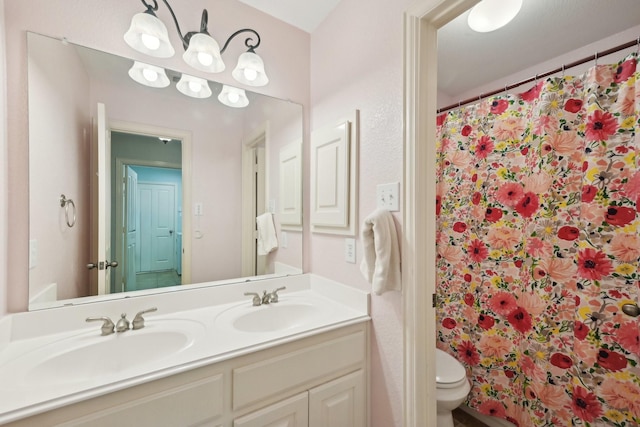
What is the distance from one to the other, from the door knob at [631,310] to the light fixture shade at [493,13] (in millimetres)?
1414

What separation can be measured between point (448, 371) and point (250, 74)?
201cm

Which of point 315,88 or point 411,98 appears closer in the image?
point 411,98

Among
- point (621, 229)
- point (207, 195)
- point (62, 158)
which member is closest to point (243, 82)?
point (207, 195)

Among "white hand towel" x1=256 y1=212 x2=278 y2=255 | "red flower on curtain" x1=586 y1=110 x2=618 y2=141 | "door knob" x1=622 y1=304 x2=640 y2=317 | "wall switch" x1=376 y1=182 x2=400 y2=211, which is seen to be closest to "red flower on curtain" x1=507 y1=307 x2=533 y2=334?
"door knob" x1=622 y1=304 x2=640 y2=317

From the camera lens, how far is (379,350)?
1.16 meters

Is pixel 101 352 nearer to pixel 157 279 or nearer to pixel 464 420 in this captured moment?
pixel 157 279

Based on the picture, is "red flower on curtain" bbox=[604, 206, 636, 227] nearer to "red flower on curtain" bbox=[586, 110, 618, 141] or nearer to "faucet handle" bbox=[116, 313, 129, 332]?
"red flower on curtain" bbox=[586, 110, 618, 141]

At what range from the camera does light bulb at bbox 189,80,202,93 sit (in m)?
1.31

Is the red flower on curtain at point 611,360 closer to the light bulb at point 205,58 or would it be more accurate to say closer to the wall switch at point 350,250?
the wall switch at point 350,250

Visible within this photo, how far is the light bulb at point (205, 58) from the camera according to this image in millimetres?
1266

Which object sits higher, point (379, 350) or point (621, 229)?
point (621, 229)

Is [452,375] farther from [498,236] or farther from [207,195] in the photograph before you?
[207,195]

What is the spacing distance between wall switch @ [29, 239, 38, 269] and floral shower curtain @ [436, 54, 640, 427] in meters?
2.18

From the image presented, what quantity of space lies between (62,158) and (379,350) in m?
A: 1.60
